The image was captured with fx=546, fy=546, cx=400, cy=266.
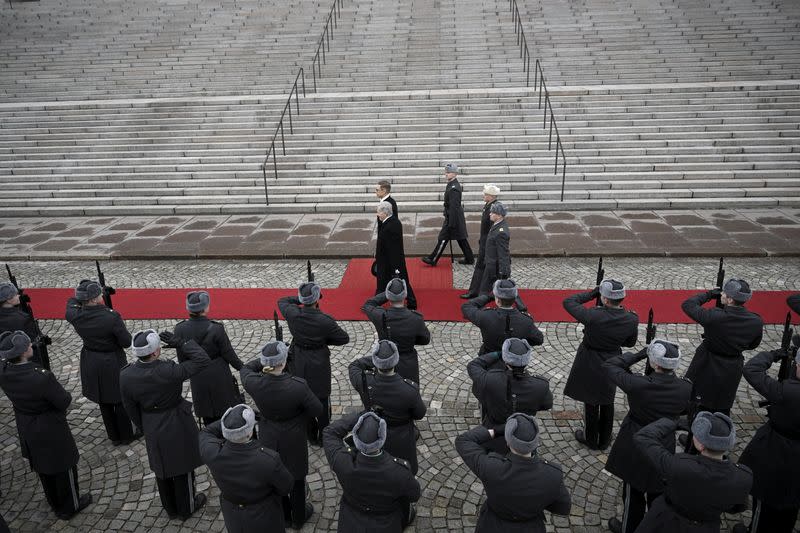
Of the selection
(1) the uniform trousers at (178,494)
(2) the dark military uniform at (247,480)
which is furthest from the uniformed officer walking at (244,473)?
(1) the uniform trousers at (178,494)

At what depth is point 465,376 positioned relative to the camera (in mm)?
6578

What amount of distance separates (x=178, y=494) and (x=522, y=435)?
309cm

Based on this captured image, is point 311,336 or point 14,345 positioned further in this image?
point 311,336

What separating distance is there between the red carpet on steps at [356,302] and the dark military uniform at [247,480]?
15.2 feet

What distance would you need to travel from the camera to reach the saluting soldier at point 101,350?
516cm

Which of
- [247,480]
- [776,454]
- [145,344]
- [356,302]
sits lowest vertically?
[356,302]

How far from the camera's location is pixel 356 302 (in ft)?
28.6

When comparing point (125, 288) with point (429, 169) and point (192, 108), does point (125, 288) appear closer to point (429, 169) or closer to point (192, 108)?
point (429, 169)

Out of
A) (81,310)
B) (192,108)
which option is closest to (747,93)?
(192,108)

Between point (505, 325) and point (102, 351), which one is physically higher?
point (505, 325)

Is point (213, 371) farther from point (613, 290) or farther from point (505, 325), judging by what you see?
point (613, 290)

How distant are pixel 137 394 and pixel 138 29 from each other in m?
22.9

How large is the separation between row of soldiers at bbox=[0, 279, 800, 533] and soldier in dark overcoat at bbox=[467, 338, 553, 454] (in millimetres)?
13

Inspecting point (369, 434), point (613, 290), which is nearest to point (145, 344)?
point (369, 434)
